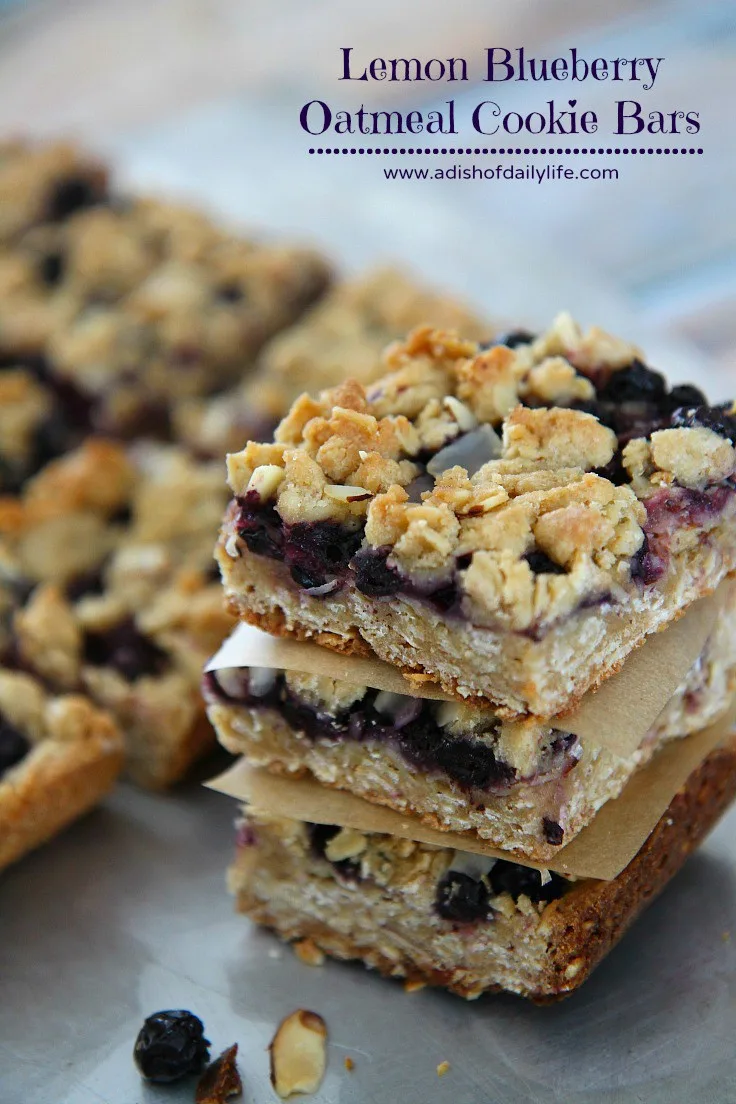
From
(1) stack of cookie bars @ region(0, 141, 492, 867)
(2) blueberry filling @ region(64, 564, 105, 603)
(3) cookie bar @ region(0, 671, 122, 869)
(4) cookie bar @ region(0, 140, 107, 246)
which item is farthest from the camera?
(4) cookie bar @ region(0, 140, 107, 246)

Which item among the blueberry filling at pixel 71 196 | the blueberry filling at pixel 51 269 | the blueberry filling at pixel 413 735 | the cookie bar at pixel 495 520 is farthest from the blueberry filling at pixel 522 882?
the blueberry filling at pixel 71 196

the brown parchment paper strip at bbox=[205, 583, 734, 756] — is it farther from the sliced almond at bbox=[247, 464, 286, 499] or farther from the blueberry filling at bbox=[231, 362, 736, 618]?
the sliced almond at bbox=[247, 464, 286, 499]

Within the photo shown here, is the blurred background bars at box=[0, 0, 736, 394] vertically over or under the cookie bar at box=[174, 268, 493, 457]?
over

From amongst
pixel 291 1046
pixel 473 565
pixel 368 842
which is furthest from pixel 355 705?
pixel 291 1046

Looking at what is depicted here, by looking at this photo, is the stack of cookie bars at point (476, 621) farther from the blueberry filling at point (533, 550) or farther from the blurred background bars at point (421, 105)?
the blurred background bars at point (421, 105)

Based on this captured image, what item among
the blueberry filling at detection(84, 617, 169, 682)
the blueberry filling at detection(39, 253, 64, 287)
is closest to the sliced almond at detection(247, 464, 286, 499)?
the blueberry filling at detection(84, 617, 169, 682)

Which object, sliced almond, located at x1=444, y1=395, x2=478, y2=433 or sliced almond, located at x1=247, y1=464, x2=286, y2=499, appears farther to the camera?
sliced almond, located at x1=444, y1=395, x2=478, y2=433
